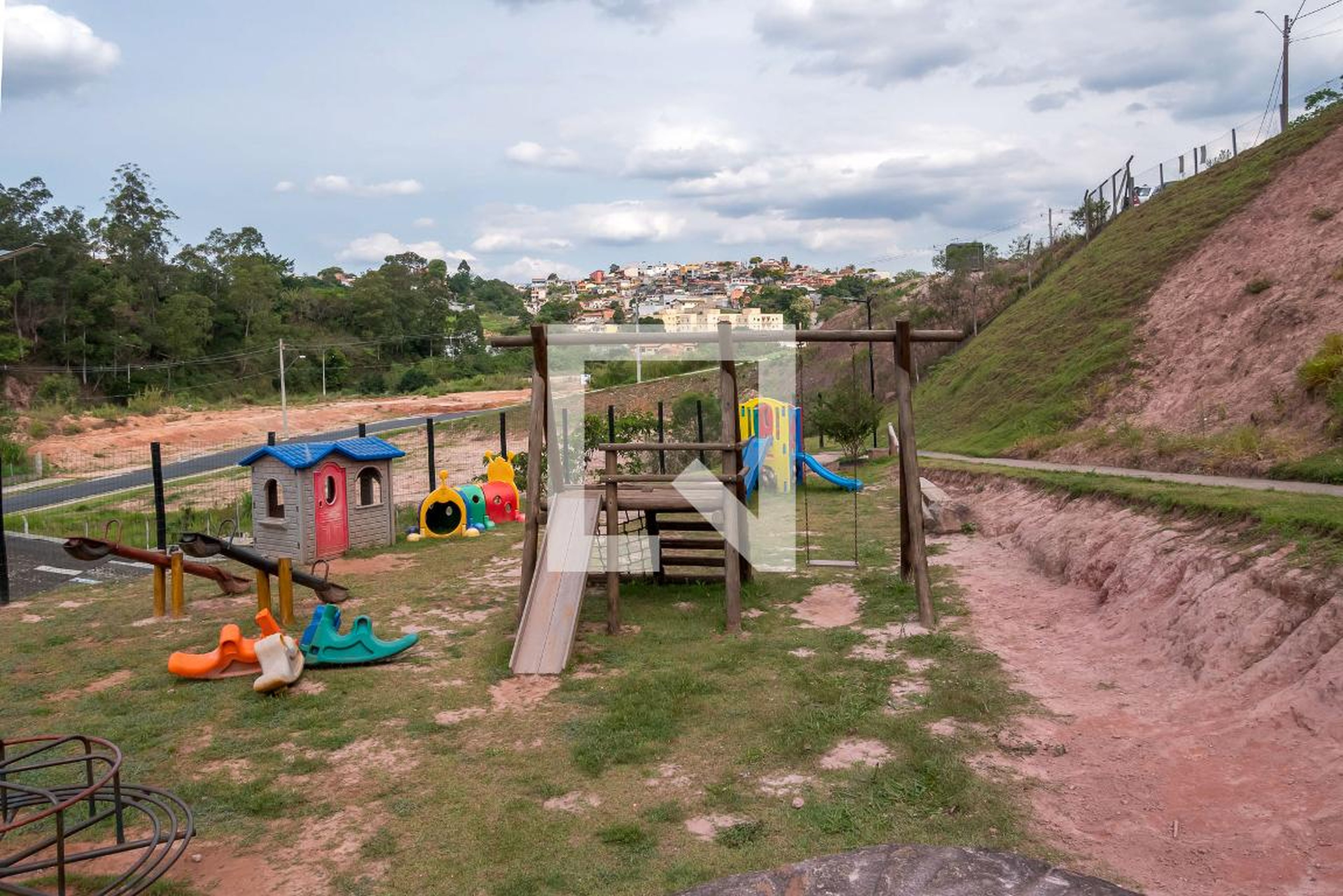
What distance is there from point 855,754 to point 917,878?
1.59m

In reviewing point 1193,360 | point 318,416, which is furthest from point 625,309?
point 1193,360

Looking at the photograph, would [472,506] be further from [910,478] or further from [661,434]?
[910,478]

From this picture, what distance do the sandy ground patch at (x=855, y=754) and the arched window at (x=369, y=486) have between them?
9.60 metres

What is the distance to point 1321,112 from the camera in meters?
27.5

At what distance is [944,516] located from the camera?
1375 cm

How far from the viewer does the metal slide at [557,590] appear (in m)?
7.76

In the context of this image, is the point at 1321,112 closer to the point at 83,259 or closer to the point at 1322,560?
the point at 1322,560

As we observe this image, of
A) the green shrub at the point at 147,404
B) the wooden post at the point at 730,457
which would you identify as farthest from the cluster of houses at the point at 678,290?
the green shrub at the point at 147,404

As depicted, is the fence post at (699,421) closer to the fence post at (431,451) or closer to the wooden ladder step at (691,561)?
the fence post at (431,451)

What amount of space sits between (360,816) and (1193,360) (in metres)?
19.6

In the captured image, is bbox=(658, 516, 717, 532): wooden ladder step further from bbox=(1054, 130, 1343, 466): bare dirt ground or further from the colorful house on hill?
bbox=(1054, 130, 1343, 466): bare dirt ground

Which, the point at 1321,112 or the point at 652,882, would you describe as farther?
the point at 1321,112

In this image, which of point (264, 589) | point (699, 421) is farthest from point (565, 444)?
point (264, 589)

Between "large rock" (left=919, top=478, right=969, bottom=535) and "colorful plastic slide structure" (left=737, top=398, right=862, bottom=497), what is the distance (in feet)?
12.9
